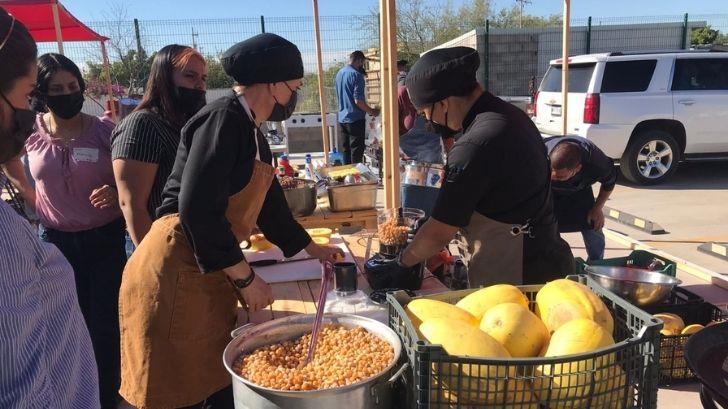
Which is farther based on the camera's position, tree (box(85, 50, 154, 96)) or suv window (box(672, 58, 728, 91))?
tree (box(85, 50, 154, 96))

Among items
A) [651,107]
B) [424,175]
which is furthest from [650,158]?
[424,175]

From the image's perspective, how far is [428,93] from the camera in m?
2.23

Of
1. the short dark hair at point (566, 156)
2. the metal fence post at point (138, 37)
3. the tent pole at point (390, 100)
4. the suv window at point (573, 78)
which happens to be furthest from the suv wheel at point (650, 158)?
the metal fence post at point (138, 37)

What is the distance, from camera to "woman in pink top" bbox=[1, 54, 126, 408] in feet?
9.14

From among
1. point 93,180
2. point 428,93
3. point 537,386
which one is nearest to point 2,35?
point 537,386

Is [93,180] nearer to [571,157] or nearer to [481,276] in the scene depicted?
[481,276]

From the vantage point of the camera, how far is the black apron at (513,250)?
230 cm

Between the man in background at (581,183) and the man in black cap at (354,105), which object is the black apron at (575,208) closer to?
the man in background at (581,183)

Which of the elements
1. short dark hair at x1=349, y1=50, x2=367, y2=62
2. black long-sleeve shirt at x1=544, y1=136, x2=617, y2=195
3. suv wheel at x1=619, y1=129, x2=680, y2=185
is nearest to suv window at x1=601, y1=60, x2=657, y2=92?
suv wheel at x1=619, y1=129, x2=680, y2=185

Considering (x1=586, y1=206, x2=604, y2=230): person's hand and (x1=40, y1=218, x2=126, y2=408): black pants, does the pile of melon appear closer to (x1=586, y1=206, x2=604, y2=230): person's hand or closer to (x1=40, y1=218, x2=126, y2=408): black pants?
(x1=40, y1=218, x2=126, y2=408): black pants

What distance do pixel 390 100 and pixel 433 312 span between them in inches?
83.4

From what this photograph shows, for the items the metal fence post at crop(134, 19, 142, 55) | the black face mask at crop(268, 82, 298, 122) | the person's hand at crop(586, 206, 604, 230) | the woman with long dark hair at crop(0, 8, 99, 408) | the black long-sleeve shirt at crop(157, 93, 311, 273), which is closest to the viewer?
the woman with long dark hair at crop(0, 8, 99, 408)

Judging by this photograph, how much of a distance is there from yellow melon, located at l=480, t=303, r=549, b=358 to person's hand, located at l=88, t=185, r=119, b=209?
2137mm

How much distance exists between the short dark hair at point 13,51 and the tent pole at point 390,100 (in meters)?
2.25
